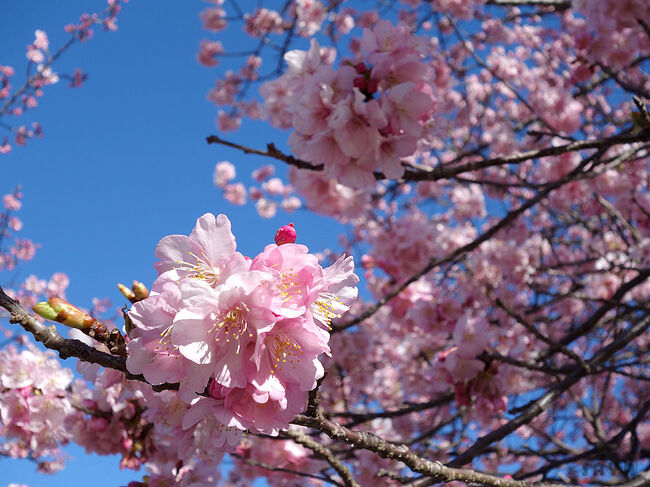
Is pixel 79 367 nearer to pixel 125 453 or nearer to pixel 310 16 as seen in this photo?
pixel 125 453

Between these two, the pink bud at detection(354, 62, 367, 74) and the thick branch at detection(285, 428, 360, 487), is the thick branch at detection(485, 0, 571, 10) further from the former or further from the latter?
the thick branch at detection(285, 428, 360, 487)

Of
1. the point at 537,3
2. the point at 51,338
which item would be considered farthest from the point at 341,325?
the point at 537,3

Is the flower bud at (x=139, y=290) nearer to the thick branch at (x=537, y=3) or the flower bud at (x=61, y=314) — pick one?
the flower bud at (x=61, y=314)

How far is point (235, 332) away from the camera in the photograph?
1028 millimetres

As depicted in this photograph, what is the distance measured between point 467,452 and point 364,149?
1168mm

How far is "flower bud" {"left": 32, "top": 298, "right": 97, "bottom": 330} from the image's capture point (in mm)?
979

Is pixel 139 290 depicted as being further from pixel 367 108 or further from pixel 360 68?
pixel 360 68

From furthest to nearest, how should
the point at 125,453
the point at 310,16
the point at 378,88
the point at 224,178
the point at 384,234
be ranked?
the point at 224,178 → the point at 310,16 → the point at 384,234 → the point at 125,453 → the point at 378,88

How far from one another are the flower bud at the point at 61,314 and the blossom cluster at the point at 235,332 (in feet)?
0.31

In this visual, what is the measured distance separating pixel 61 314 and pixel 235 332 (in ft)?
1.09

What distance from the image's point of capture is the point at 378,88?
6.69 ft

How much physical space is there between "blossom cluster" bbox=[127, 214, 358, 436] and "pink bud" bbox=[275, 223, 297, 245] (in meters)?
0.02

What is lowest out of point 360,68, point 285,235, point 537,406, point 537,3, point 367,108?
point 285,235

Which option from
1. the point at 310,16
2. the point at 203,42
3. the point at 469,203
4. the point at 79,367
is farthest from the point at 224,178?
the point at 79,367
